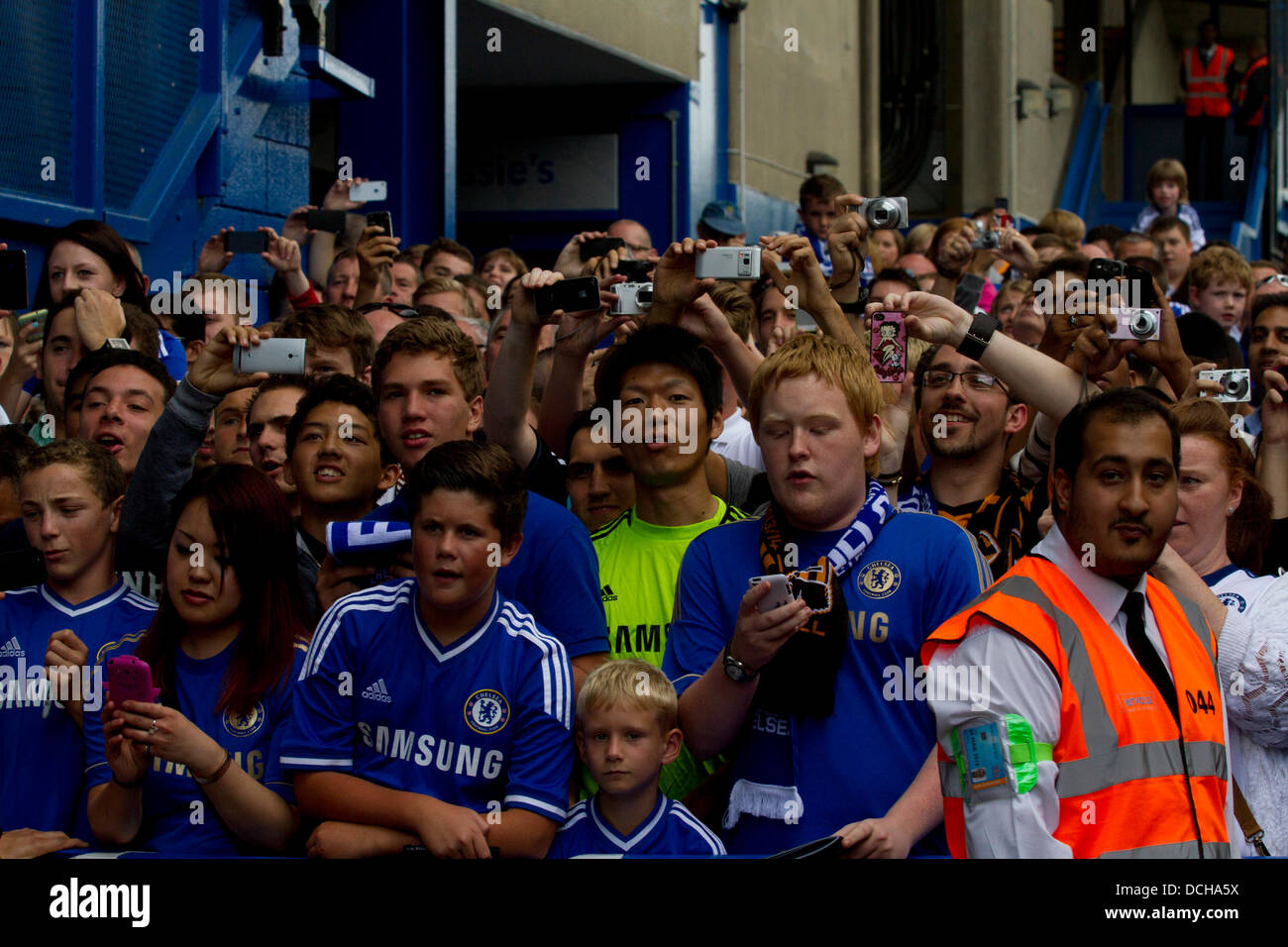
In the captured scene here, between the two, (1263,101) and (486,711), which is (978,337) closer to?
(486,711)

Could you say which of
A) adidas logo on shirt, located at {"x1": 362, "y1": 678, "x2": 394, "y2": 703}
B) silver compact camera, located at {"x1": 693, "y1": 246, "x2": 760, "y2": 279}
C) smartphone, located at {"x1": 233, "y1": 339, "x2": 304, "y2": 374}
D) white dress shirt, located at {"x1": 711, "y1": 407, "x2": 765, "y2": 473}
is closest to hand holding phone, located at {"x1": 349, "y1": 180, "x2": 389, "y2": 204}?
white dress shirt, located at {"x1": 711, "y1": 407, "x2": 765, "y2": 473}

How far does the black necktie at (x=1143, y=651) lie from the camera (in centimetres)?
329

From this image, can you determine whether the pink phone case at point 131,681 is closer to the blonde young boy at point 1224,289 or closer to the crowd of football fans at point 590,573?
the crowd of football fans at point 590,573

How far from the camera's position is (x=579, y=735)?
13.3 feet

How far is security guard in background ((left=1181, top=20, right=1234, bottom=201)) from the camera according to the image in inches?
693

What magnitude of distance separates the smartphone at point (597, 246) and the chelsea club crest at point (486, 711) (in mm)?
3349

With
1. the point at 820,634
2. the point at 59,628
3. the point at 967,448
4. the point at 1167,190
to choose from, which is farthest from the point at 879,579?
the point at 1167,190

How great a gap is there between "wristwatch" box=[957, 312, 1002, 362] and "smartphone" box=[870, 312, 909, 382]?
0.61 ft

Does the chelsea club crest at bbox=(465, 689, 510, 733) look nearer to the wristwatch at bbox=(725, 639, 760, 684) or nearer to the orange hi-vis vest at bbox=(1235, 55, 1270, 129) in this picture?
the wristwatch at bbox=(725, 639, 760, 684)

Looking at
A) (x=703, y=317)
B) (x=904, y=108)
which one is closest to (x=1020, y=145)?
(x=904, y=108)

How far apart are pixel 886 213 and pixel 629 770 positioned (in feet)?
8.60
